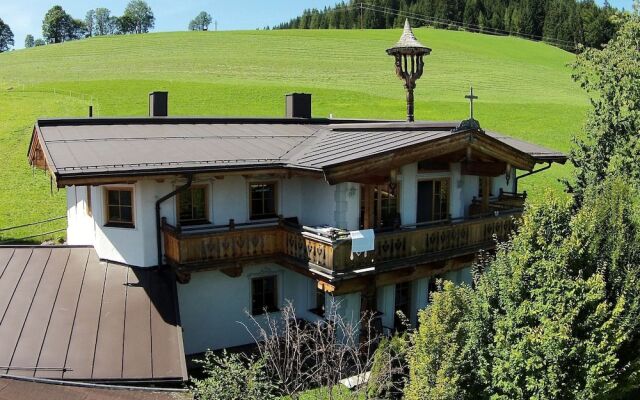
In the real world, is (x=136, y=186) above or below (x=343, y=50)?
below

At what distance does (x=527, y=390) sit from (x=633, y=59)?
16.1 m

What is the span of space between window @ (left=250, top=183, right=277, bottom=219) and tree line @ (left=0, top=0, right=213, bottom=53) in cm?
13301

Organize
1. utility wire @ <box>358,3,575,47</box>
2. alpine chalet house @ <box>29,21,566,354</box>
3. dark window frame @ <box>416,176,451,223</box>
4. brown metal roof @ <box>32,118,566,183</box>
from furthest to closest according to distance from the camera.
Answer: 1. utility wire @ <box>358,3,575,47</box>
2. dark window frame @ <box>416,176,451,223</box>
3. alpine chalet house @ <box>29,21,566,354</box>
4. brown metal roof @ <box>32,118,566,183</box>

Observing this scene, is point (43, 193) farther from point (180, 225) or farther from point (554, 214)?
point (554, 214)

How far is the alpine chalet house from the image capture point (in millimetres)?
14914

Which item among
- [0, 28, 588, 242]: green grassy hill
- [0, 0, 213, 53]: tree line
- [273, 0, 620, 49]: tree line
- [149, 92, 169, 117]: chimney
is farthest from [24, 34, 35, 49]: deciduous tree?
[149, 92, 169, 117]: chimney

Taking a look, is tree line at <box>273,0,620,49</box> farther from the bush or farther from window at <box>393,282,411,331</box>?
the bush

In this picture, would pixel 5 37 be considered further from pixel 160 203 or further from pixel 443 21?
pixel 160 203

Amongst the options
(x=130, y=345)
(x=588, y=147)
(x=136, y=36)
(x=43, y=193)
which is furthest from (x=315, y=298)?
(x=136, y=36)

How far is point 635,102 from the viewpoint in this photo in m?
21.1

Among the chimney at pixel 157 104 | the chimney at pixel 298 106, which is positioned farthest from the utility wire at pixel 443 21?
the chimney at pixel 157 104

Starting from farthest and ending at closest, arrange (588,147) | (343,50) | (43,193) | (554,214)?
(343,50) → (43,193) → (588,147) → (554,214)

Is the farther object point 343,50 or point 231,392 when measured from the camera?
point 343,50

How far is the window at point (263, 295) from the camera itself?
17.4 meters
